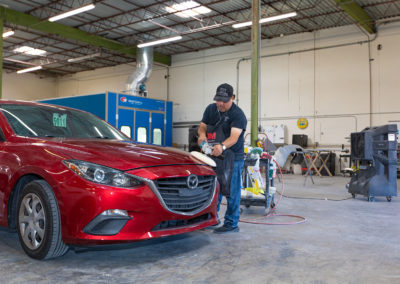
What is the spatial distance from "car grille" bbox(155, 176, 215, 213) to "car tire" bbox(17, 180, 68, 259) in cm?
74

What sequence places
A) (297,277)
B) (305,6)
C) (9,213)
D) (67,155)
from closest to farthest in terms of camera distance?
(297,277), (67,155), (9,213), (305,6)

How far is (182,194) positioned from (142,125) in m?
11.5

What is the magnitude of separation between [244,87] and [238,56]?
148 cm

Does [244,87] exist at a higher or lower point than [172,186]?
higher

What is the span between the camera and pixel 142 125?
45.8ft

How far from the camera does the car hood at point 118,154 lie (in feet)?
8.33

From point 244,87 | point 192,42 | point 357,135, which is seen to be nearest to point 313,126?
point 244,87

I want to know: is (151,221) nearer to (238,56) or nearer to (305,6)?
(305,6)

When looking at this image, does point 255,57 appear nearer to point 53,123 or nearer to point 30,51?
point 53,123

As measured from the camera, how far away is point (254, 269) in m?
2.55

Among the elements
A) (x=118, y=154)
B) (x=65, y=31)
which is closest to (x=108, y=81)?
(x=65, y=31)

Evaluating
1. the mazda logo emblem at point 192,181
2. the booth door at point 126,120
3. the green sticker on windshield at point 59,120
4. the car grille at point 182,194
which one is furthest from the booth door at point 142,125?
the mazda logo emblem at point 192,181

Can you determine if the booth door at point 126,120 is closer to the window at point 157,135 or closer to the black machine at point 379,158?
the window at point 157,135

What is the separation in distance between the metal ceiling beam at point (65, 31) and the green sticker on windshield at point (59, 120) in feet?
38.2
